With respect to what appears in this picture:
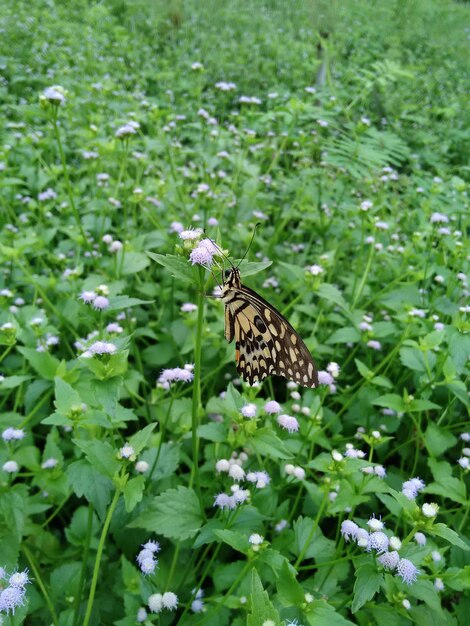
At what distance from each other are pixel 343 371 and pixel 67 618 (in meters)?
2.10

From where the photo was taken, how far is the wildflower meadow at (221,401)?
1.67 metres

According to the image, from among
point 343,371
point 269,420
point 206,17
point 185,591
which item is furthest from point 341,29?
point 185,591

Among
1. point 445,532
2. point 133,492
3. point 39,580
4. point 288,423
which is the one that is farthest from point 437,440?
point 39,580

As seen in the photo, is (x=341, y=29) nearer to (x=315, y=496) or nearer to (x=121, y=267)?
(x=121, y=267)

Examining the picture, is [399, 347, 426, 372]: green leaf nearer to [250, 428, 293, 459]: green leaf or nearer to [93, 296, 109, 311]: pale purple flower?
[250, 428, 293, 459]: green leaf

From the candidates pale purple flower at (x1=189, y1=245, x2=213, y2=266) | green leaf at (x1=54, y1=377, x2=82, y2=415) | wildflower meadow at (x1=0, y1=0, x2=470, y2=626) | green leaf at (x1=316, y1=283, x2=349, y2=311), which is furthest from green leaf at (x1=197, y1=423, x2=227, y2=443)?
green leaf at (x1=316, y1=283, x2=349, y2=311)

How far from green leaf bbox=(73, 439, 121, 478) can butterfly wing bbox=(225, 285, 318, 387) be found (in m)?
0.71

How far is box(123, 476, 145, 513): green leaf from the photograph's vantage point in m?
1.48

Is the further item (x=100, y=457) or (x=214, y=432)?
(x=214, y=432)

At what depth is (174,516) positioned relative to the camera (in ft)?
5.80

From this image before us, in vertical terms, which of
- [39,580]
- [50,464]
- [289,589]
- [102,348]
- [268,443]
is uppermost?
[102,348]

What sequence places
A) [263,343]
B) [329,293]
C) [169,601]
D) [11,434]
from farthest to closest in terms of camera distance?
[329,293]
[263,343]
[11,434]
[169,601]

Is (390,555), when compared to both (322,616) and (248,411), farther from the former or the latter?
(248,411)

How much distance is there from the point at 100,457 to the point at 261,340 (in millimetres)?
897
